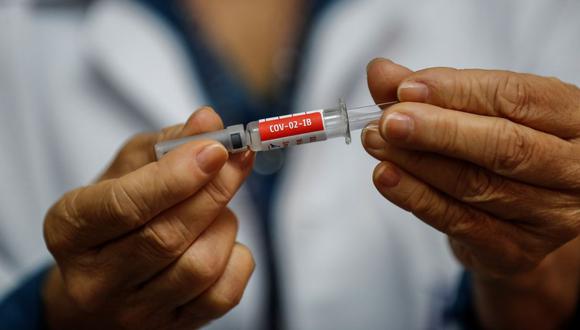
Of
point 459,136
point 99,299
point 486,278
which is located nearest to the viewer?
point 459,136

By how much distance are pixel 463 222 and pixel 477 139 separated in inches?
4.7

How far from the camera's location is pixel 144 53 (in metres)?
0.92

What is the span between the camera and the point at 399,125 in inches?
21.0

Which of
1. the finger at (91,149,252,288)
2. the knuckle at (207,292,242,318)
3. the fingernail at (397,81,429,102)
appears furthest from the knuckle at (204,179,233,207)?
the fingernail at (397,81,429,102)

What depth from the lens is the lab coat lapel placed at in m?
0.91

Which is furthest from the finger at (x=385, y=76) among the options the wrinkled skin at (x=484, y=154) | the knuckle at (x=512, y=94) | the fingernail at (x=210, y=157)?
the fingernail at (x=210, y=157)

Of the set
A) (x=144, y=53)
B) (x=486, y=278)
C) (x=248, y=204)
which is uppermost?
(x=144, y=53)

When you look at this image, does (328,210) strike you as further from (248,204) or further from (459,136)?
(459,136)

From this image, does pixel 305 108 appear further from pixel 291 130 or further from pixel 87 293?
pixel 87 293

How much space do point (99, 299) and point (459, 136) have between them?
0.48 m

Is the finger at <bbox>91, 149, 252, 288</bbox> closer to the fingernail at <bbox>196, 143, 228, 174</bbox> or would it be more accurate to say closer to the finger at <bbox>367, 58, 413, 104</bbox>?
the fingernail at <bbox>196, 143, 228, 174</bbox>

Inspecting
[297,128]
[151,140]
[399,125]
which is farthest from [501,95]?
[151,140]

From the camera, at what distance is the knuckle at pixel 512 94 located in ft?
1.81

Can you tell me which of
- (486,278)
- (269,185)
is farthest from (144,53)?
(486,278)
